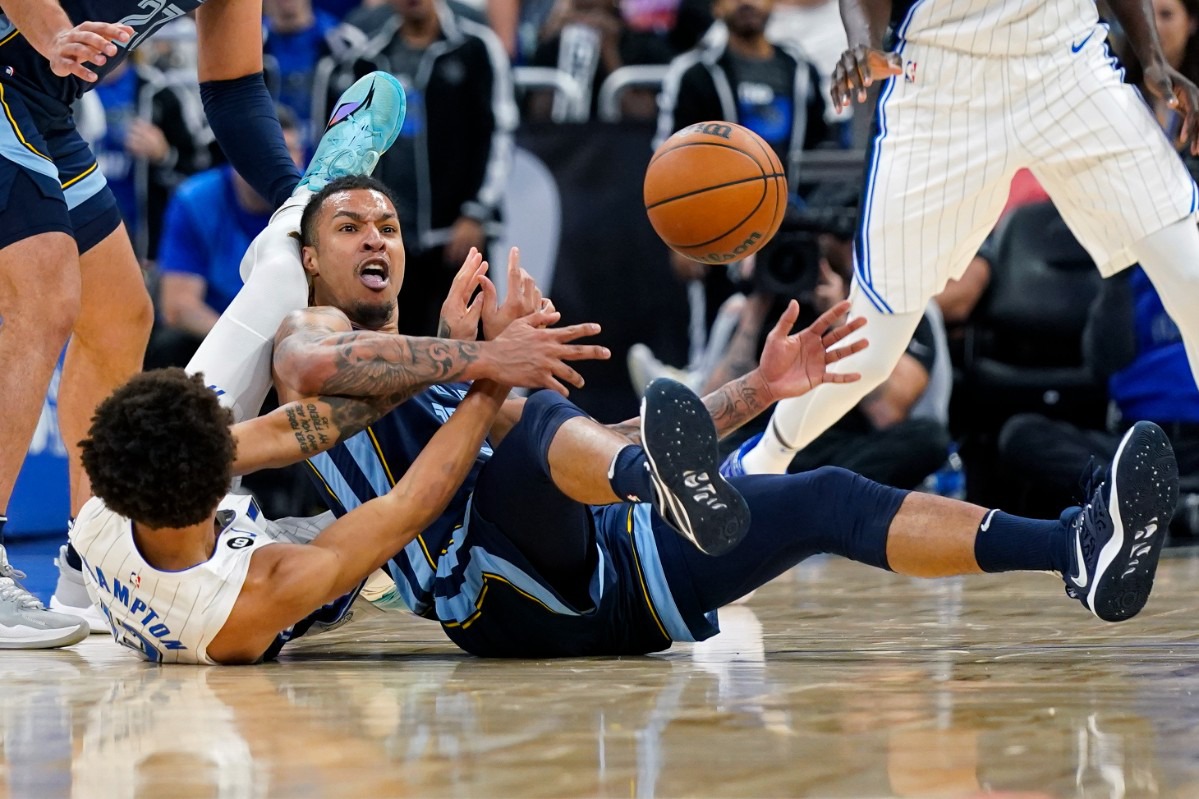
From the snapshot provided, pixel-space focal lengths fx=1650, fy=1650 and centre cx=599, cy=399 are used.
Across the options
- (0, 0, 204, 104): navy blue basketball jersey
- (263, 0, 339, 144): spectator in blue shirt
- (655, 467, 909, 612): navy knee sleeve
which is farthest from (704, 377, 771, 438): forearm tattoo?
(263, 0, 339, 144): spectator in blue shirt

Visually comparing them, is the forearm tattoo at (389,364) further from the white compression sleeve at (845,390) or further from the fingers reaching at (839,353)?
the white compression sleeve at (845,390)

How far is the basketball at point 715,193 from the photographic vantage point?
4.62m

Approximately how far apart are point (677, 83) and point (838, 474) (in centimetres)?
570

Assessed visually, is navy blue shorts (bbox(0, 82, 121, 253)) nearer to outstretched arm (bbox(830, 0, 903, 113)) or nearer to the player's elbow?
the player's elbow

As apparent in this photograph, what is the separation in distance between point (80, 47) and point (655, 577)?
1917 millimetres

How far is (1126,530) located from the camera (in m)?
3.25

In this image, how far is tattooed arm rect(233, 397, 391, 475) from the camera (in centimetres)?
369

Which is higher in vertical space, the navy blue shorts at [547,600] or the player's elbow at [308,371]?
the player's elbow at [308,371]

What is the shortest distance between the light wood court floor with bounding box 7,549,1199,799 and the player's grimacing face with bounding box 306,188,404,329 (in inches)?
33.9

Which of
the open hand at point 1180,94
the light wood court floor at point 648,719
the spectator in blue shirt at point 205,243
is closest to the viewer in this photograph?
the light wood court floor at point 648,719

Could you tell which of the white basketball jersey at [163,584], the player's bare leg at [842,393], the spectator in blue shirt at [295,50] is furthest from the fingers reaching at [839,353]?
the spectator in blue shirt at [295,50]

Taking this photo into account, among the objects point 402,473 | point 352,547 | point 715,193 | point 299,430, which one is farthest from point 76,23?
point 352,547

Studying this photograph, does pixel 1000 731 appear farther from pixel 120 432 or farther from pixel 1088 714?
pixel 120 432

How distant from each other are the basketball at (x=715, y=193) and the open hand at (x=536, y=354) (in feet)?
3.43
